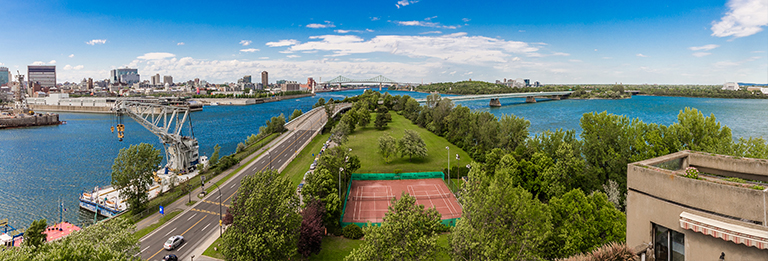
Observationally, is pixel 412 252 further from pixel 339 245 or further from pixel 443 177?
pixel 443 177

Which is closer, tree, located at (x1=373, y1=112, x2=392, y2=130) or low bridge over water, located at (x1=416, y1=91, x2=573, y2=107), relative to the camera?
tree, located at (x1=373, y1=112, x2=392, y2=130)

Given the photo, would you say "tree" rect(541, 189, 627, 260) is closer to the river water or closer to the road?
the road

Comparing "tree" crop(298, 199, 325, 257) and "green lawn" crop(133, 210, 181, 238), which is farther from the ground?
"tree" crop(298, 199, 325, 257)

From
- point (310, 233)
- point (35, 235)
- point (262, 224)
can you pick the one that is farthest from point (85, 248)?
point (35, 235)

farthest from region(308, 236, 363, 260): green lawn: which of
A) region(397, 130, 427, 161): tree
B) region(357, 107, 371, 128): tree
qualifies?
region(357, 107, 371, 128): tree

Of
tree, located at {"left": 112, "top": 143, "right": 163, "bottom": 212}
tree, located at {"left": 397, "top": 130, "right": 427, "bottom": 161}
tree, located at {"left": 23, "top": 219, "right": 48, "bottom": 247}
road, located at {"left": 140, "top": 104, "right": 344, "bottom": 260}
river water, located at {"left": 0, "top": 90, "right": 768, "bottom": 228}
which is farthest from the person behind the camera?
tree, located at {"left": 397, "top": 130, "right": 427, "bottom": 161}

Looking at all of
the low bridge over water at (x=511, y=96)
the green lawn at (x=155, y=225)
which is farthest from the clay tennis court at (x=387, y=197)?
the low bridge over water at (x=511, y=96)

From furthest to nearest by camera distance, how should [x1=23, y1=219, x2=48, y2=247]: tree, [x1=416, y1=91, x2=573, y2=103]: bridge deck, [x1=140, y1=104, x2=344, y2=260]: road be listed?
[x1=416, y1=91, x2=573, y2=103]: bridge deck < [x1=140, y1=104, x2=344, y2=260]: road < [x1=23, y1=219, x2=48, y2=247]: tree

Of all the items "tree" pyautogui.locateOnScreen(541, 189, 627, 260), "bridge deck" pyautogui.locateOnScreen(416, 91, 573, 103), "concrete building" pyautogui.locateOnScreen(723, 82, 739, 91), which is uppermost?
"concrete building" pyautogui.locateOnScreen(723, 82, 739, 91)
